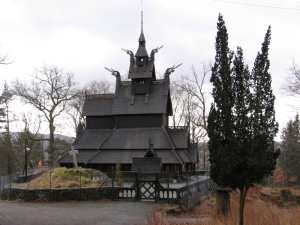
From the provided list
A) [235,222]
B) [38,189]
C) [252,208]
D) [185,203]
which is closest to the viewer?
[235,222]

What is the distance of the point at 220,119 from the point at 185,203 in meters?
8.67

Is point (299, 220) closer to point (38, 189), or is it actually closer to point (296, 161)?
point (38, 189)

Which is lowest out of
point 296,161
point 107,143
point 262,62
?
point 296,161

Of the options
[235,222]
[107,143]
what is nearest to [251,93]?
[235,222]

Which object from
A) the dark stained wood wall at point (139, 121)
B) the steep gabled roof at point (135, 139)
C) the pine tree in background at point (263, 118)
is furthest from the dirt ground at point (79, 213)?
the dark stained wood wall at point (139, 121)

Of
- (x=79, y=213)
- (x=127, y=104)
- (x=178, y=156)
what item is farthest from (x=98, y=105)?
(x=79, y=213)

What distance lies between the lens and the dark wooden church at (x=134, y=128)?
34.3 metres

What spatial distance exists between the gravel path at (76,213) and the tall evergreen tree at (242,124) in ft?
19.5

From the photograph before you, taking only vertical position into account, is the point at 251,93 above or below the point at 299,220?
above

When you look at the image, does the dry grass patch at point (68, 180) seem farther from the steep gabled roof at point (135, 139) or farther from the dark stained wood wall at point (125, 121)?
the dark stained wood wall at point (125, 121)

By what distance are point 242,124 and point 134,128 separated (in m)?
27.8

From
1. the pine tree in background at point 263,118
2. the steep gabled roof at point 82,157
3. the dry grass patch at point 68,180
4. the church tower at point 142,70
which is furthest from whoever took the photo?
the church tower at point 142,70

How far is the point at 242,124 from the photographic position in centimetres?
1024

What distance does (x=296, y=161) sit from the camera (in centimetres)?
5047
